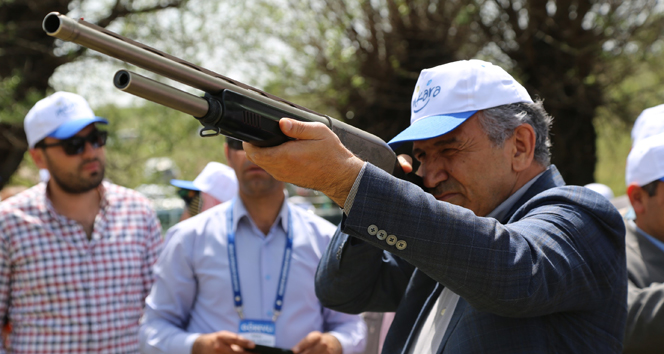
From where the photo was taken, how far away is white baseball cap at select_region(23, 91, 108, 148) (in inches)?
151

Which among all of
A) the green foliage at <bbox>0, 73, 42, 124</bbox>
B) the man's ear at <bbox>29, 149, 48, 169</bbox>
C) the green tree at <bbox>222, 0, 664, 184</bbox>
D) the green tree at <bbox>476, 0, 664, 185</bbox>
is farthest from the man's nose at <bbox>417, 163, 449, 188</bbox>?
the green foliage at <bbox>0, 73, 42, 124</bbox>

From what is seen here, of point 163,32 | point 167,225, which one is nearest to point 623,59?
point 163,32

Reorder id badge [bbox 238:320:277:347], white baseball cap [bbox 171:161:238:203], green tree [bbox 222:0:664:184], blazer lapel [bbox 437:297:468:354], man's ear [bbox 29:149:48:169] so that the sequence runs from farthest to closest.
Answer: green tree [bbox 222:0:664:184] → white baseball cap [bbox 171:161:238:203] → man's ear [bbox 29:149:48:169] → id badge [bbox 238:320:277:347] → blazer lapel [bbox 437:297:468:354]

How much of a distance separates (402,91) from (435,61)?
49 cm

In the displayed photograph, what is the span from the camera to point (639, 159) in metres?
2.89

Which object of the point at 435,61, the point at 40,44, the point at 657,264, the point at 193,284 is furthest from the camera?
the point at 40,44

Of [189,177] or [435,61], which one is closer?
[435,61]

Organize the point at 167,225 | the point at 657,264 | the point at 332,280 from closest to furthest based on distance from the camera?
1. the point at 332,280
2. the point at 657,264
3. the point at 167,225

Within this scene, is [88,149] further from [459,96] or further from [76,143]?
[459,96]

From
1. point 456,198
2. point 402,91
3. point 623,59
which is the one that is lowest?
point 456,198

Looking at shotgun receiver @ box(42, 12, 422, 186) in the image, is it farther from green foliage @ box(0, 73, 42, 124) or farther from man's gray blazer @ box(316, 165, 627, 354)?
green foliage @ box(0, 73, 42, 124)

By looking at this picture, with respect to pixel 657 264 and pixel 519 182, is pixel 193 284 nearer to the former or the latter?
pixel 519 182

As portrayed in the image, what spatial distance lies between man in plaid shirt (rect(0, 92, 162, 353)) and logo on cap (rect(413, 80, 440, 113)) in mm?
2478

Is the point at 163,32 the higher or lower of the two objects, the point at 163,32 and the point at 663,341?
the higher
